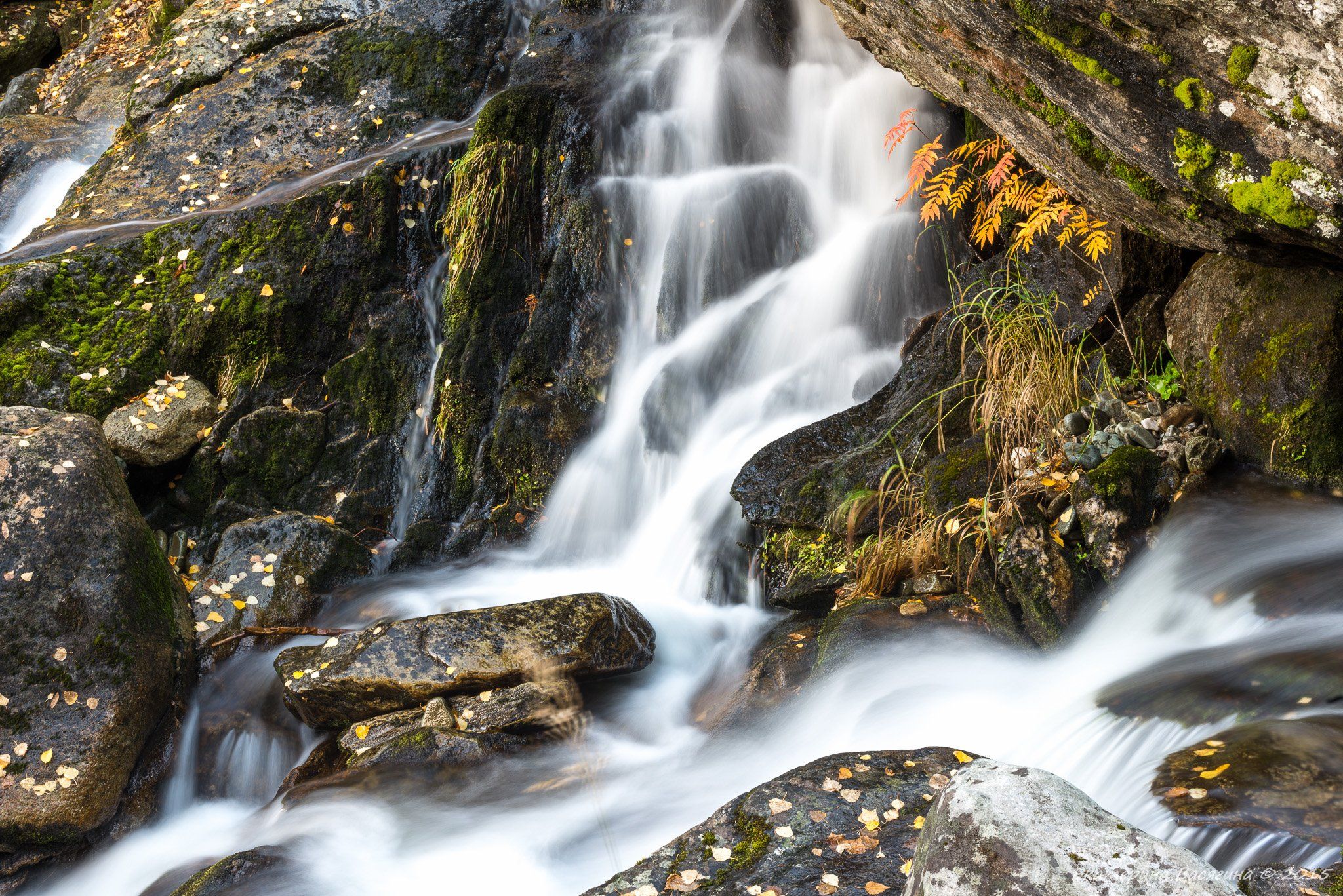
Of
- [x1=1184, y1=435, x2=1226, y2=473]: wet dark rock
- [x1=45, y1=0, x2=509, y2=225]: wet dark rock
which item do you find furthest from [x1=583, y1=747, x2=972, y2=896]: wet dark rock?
[x1=45, y1=0, x2=509, y2=225]: wet dark rock

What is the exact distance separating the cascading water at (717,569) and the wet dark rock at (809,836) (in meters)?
0.68

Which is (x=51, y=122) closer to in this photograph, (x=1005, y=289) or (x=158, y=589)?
(x=158, y=589)

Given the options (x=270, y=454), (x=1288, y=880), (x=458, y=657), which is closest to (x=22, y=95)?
(x=270, y=454)

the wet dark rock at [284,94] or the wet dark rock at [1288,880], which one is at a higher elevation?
the wet dark rock at [284,94]

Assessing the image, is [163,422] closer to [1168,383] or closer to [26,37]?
[1168,383]

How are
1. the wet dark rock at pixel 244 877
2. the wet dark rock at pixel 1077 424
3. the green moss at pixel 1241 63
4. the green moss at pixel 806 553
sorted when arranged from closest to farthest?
the green moss at pixel 1241 63, the wet dark rock at pixel 244 877, the wet dark rock at pixel 1077 424, the green moss at pixel 806 553

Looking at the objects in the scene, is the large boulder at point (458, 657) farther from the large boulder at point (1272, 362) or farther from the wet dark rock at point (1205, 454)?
the large boulder at point (1272, 362)

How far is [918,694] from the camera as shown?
→ 4.45 m

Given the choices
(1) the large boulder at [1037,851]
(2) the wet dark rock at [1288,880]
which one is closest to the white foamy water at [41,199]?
(1) the large boulder at [1037,851]

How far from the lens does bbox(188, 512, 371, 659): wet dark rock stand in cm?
618

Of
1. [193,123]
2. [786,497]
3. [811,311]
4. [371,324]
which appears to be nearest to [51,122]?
[193,123]

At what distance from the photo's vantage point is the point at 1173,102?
3.65 meters

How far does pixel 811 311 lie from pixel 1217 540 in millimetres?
3422

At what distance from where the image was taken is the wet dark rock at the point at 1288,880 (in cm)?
219
